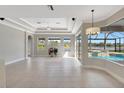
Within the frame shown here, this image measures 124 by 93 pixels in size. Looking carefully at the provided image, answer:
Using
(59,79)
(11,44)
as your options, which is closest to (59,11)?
(59,79)

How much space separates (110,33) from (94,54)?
1538mm

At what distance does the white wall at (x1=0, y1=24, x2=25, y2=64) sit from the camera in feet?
32.0

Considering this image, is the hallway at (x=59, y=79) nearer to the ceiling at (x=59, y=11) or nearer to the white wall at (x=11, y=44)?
the ceiling at (x=59, y=11)

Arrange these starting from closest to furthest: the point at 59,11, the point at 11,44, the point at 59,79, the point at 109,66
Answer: the point at 59,79, the point at 59,11, the point at 109,66, the point at 11,44

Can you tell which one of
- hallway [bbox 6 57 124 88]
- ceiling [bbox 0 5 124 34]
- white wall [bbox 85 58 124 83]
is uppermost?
ceiling [bbox 0 5 124 34]

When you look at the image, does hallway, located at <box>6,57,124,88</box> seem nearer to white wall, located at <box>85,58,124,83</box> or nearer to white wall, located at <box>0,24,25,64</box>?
white wall, located at <box>85,58,124,83</box>

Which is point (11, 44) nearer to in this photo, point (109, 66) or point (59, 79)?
point (59, 79)

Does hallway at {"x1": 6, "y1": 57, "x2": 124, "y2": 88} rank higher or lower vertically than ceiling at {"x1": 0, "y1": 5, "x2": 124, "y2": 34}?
lower

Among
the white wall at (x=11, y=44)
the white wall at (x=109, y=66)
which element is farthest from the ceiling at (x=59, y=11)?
the white wall at (x=109, y=66)

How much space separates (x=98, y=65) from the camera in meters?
8.66

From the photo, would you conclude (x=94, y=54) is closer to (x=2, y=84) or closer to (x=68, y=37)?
(x=2, y=84)

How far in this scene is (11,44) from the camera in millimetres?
11109

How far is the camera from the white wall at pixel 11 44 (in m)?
9.76

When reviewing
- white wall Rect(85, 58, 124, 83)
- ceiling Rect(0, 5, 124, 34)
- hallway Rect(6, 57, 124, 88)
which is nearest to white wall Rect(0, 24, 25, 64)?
ceiling Rect(0, 5, 124, 34)
